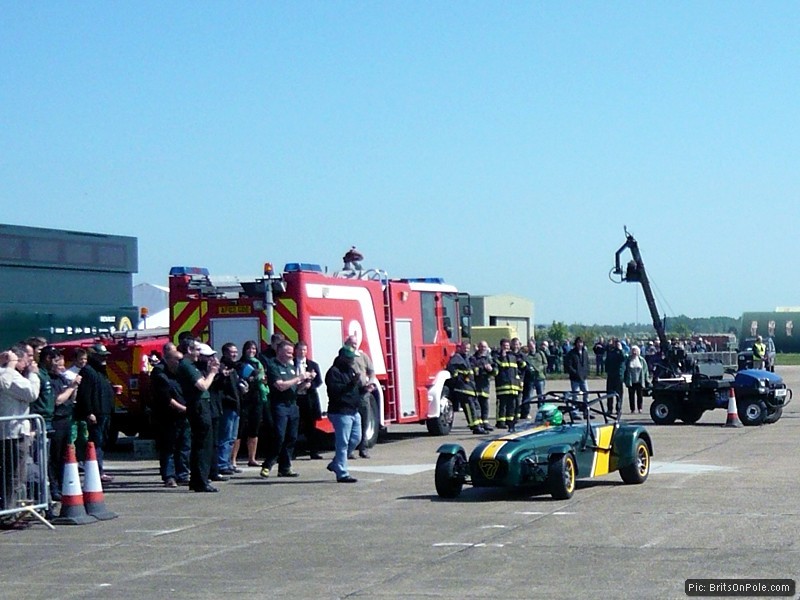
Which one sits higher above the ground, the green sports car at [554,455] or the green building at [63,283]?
the green building at [63,283]

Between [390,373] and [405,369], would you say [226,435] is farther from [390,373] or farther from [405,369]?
[405,369]

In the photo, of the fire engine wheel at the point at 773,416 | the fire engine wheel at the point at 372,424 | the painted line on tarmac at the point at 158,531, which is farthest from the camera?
the fire engine wheel at the point at 773,416

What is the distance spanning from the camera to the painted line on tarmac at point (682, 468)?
631 inches

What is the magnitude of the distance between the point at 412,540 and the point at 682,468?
6.46 meters

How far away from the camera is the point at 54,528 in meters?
12.6

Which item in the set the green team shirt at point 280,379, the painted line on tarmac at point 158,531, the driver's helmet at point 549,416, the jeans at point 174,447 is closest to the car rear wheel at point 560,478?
the driver's helmet at point 549,416

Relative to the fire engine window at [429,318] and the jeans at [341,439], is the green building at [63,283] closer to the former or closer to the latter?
the fire engine window at [429,318]

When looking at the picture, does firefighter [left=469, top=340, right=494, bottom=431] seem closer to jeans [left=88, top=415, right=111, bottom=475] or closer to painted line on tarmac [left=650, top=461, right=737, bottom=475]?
painted line on tarmac [left=650, top=461, right=737, bottom=475]

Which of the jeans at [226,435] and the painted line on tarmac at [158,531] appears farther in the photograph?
the jeans at [226,435]

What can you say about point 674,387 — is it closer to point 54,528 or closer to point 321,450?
point 321,450

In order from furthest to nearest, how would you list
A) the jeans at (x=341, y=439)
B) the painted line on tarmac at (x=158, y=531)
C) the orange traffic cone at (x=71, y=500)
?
the jeans at (x=341, y=439) → the orange traffic cone at (x=71, y=500) → the painted line on tarmac at (x=158, y=531)

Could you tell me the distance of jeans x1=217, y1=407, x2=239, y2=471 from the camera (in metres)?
16.9

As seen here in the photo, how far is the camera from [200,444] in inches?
598

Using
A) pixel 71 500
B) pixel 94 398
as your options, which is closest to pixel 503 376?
pixel 94 398
